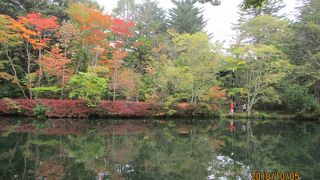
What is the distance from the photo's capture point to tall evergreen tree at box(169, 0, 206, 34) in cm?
3391

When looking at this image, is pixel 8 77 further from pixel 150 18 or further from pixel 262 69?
pixel 262 69

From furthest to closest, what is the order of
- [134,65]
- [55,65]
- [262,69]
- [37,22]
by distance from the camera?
[134,65], [262,69], [55,65], [37,22]

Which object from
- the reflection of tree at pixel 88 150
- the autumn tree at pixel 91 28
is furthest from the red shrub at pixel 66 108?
the reflection of tree at pixel 88 150

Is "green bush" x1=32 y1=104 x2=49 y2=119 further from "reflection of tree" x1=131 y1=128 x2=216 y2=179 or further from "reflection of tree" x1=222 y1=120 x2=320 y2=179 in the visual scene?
"reflection of tree" x1=222 y1=120 x2=320 y2=179

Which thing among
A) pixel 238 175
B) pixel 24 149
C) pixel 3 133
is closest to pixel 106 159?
pixel 24 149

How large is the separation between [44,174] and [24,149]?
288 cm

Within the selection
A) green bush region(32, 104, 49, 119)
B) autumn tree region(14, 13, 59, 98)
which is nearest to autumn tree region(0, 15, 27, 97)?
autumn tree region(14, 13, 59, 98)

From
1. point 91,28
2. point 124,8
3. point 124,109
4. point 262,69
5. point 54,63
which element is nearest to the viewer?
point 54,63

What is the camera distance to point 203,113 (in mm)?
23188

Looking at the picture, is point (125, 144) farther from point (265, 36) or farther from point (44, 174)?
point (265, 36)

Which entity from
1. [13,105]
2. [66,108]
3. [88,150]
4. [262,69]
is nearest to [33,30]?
[13,105]
